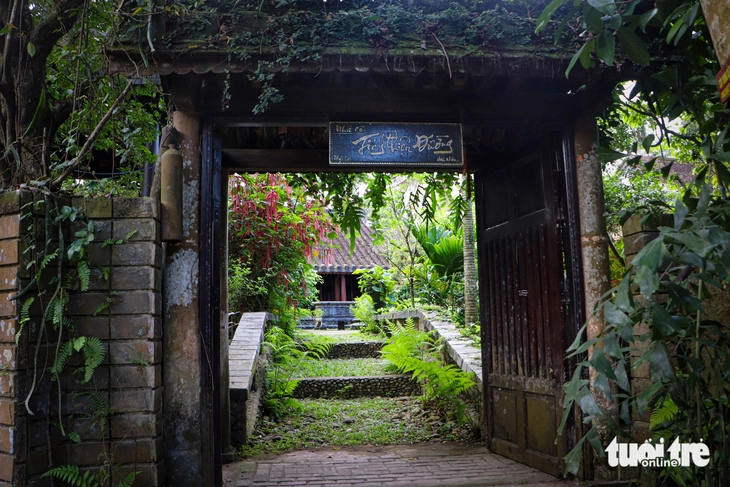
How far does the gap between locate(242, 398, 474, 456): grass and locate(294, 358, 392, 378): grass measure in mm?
1333

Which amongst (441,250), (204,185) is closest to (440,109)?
(204,185)

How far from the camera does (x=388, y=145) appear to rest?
475cm

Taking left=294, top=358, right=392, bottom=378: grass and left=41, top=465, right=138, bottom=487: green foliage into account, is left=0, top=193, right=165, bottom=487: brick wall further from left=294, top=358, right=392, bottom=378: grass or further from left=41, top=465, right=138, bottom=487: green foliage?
Answer: left=294, top=358, right=392, bottom=378: grass

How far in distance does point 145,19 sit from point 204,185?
1.21 m

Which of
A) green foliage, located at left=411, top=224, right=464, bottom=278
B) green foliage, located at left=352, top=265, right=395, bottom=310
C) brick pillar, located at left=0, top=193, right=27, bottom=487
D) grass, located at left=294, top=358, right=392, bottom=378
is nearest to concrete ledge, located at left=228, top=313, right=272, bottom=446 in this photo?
grass, located at left=294, top=358, right=392, bottom=378

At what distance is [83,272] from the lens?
390 centimetres

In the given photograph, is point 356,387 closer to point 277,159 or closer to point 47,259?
point 277,159

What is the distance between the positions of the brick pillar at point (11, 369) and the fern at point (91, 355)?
349 millimetres

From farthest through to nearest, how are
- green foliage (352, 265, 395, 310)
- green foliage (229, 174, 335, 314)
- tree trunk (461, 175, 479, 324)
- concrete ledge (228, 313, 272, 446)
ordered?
green foliage (352, 265, 395, 310) < green foliage (229, 174, 335, 314) < tree trunk (461, 175, 479, 324) < concrete ledge (228, 313, 272, 446)

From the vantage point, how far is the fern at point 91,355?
3.82 metres

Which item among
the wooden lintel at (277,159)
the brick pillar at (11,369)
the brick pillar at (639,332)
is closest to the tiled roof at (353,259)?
the wooden lintel at (277,159)

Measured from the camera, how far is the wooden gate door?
5.01m

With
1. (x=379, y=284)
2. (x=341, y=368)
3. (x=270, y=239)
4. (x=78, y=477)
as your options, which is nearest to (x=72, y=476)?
(x=78, y=477)

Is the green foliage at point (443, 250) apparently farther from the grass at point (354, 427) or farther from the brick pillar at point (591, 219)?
the brick pillar at point (591, 219)
